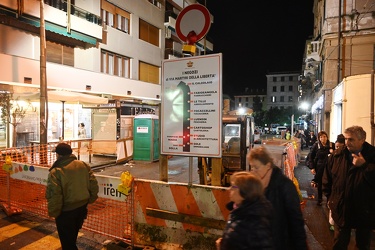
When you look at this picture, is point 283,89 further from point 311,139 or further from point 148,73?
point 311,139

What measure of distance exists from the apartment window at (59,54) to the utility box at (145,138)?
6.50 metres

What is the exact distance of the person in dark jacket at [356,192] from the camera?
3432mm

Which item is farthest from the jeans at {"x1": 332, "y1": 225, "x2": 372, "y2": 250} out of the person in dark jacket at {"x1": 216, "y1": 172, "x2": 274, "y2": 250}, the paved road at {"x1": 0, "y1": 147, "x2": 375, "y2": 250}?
the person in dark jacket at {"x1": 216, "y1": 172, "x2": 274, "y2": 250}

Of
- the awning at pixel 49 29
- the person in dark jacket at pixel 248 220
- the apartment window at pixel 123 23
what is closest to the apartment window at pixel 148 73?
the apartment window at pixel 123 23

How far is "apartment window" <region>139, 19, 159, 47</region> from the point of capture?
23.5 meters

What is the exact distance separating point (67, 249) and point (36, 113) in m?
12.7

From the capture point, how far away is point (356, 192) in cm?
346

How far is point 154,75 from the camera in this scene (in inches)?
1001


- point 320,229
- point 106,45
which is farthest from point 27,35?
point 320,229

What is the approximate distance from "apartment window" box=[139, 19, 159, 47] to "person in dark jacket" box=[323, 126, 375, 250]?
72.6 ft

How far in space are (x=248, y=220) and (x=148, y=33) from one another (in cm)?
2432

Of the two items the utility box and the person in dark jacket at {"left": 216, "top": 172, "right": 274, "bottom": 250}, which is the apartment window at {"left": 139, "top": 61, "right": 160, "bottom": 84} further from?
the person in dark jacket at {"left": 216, "top": 172, "right": 274, "bottom": 250}

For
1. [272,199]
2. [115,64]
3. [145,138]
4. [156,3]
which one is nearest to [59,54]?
[115,64]

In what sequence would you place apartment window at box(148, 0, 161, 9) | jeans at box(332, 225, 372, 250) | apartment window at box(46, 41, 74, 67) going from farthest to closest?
apartment window at box(148, 0, 161, 9), apartment window at box(46, 41, 74, 67), jeans at box(332, 225, 372, 250)
